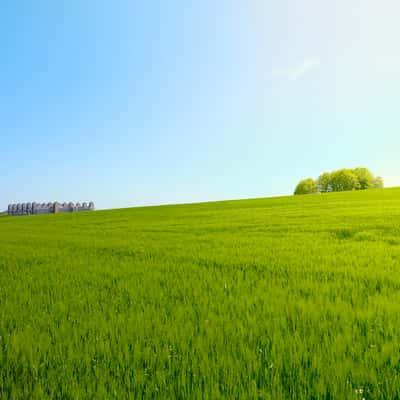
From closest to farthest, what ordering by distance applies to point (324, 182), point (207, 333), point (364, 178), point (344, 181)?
point (207, 333) → point (344, 181) → point (364, 178) → point (324, 182)

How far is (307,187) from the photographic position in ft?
345

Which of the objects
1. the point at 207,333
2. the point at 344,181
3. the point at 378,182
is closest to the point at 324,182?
the point at 344,181

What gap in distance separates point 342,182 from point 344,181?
0.72m

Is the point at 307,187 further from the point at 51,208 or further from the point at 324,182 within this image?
the point at 51,208

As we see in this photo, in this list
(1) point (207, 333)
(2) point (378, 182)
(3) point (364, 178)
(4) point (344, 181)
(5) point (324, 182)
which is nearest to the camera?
(1) point (207, 333)

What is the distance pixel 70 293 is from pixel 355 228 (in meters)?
12.3

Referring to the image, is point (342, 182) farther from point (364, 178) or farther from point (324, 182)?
point (364, 178)

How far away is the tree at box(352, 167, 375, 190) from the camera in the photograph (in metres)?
97.5

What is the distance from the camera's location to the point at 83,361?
9.10 ft

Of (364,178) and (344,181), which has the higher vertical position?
(364,178)

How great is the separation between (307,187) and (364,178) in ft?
64.8

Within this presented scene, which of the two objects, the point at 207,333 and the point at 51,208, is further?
the point at 51,208

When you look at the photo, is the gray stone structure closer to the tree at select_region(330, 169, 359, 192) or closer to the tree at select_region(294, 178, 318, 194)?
the tree at select_region(294, 178, 318, 194)

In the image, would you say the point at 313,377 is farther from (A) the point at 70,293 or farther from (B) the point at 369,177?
(B) the point at 369,177
